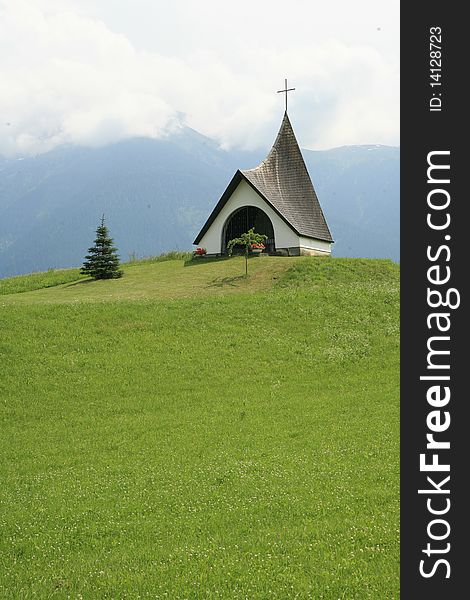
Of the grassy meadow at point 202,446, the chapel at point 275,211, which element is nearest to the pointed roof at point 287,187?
the chapel at point 275,211

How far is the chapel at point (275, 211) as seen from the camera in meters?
37.5

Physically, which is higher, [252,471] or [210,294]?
[210,294]

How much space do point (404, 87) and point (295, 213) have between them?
3323 cm

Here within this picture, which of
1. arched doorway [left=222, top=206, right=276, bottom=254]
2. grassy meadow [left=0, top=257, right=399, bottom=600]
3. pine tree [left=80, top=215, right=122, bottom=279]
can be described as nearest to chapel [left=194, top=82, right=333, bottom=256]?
arched doorway [left=222, top=206, right=276, bottom=254]

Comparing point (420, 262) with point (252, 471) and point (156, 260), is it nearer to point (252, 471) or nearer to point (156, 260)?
point (252, 471)

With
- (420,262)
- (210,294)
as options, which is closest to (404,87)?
(420,262)

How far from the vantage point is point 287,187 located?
40781 millimetres

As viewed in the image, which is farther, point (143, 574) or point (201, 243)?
point (201, 243)

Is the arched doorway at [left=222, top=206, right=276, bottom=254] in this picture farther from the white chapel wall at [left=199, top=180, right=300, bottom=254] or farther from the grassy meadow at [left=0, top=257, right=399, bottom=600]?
the grassy meadow at [left=0, top=257, right=399, bottom=600]

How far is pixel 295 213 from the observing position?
38906 mm

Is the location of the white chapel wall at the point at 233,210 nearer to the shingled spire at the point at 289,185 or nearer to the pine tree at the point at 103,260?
the shingled spire at the point at 289,185

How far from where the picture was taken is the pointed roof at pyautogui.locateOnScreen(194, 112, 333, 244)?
126ft

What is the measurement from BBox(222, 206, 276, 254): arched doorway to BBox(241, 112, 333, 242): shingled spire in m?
1.67

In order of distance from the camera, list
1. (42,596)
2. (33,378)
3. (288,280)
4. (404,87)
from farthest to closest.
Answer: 1. (288,280)
2. (33,378)
3. (42,596)
4. (404,87)
